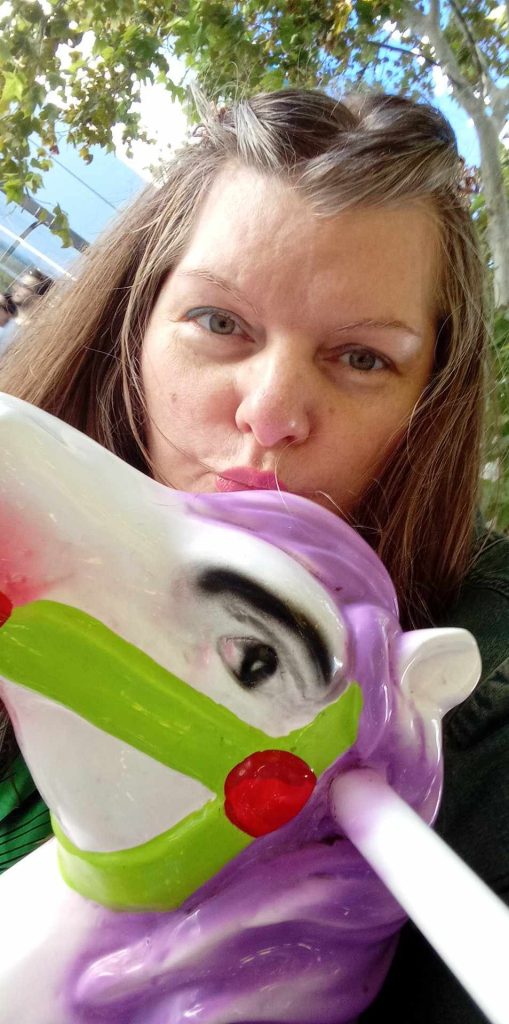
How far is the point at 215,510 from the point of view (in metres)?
0.38

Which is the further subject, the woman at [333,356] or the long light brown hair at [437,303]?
the long light brown hair at [437,303]

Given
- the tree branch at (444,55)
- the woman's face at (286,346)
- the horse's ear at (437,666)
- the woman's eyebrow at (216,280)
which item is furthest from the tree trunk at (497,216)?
the horse's ear at (437,666)

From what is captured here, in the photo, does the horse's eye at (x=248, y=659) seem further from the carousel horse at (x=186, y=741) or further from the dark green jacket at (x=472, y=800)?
the dark green jacket at (x=472, y=800)

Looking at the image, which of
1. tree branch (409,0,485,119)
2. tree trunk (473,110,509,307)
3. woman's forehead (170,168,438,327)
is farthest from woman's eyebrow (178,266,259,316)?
tree branch (409,0,485,119)

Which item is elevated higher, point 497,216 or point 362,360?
→ point 497,216

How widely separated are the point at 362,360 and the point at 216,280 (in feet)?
0.43

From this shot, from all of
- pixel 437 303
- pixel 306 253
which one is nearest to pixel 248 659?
pixel 306 253

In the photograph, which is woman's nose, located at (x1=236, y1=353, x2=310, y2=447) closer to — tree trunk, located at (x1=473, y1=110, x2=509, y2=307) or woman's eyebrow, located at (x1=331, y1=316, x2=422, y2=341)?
woman's eyebrow, located at (x1=331, y1=316, x2=422, y2=341)

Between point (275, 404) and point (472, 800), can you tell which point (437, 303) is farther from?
point (472, 800)

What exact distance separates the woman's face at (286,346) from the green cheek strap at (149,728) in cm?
22

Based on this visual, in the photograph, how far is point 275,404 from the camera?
20.5 inches

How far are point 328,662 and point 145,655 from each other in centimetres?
8

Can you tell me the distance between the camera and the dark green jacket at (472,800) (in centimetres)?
47

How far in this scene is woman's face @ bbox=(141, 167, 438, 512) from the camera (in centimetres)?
54
